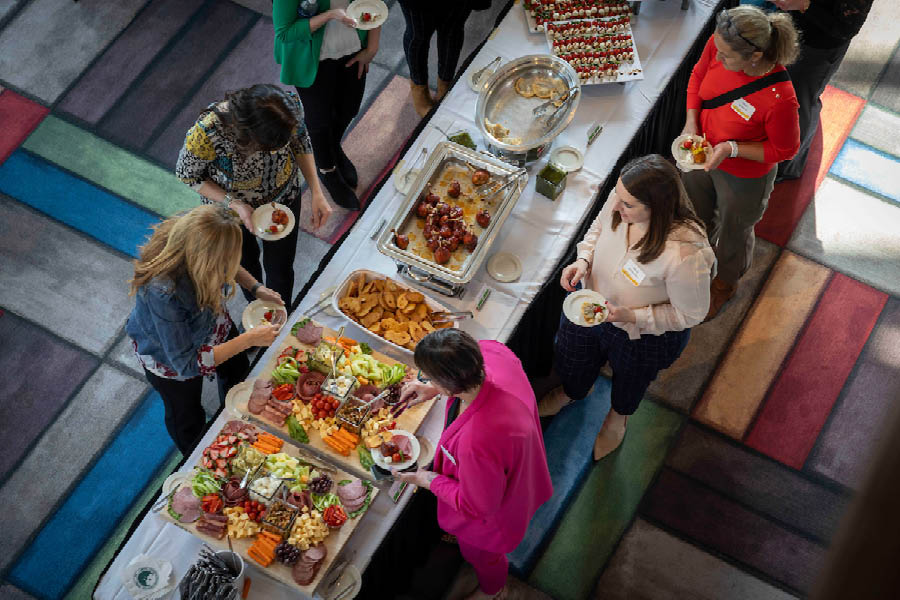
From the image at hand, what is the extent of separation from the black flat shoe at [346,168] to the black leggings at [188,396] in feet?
4.59

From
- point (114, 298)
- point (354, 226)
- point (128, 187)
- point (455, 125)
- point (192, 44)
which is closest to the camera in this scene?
point (354, 226)

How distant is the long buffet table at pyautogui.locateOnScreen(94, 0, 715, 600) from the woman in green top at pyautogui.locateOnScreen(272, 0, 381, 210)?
0.51m

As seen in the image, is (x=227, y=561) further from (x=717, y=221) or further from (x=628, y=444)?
(x=717, y=221)

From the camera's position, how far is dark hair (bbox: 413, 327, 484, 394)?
7.73 feet

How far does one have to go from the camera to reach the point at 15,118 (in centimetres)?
499

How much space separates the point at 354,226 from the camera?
3551 mm

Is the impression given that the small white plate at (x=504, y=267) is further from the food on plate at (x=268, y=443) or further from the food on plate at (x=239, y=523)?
the food on plate at (x=239, y=523)

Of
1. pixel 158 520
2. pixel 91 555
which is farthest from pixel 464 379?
pixel 91 555

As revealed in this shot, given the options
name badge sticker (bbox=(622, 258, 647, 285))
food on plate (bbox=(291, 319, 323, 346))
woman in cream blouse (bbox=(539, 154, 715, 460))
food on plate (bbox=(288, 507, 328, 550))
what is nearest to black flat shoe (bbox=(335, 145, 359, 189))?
food on plate (bbox=(291, 319, 323, 346))

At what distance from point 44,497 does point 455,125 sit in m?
2.60

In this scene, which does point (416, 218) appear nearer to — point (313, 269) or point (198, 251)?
point (198, 251)

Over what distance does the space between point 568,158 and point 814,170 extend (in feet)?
6.43

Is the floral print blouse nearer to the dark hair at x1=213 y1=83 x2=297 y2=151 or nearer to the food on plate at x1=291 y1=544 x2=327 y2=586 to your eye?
the dark hair at x1=213 y1=83 x2=297 y2=151

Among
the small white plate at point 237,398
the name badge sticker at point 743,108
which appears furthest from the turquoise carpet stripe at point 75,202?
the name badge sticker at point 743,108
